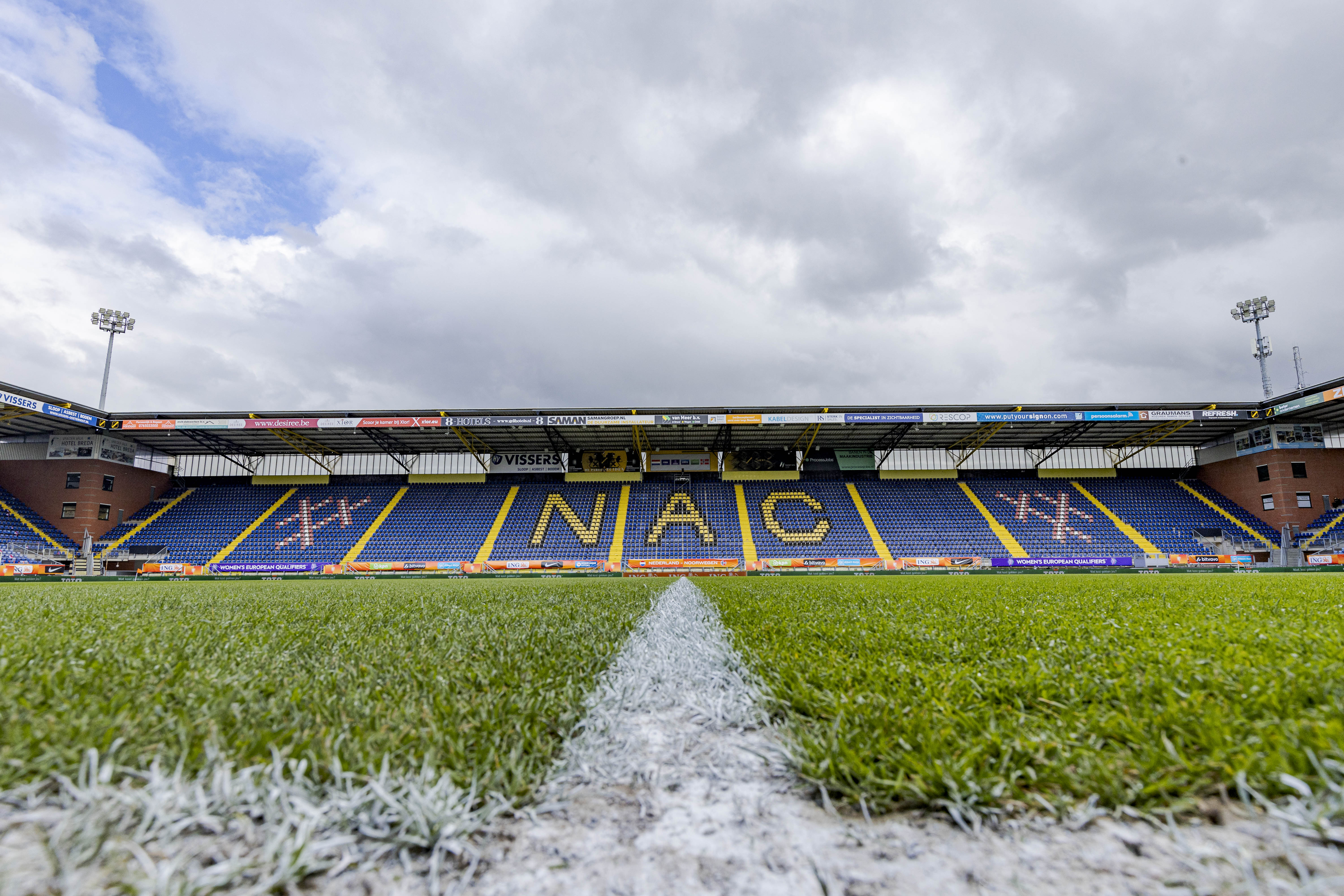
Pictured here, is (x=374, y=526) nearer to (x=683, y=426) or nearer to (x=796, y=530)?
(x=683, y=426)

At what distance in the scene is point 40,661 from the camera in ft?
5.81

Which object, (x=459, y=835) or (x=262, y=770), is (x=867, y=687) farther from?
(x=262, y=770)

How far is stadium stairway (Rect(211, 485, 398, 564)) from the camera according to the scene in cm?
2164

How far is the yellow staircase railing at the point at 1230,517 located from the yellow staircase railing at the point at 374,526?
1322 inches

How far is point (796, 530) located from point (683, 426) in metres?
6.12

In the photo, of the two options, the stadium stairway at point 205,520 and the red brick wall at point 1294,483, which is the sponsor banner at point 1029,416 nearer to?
the red brick wall at point 1294,483

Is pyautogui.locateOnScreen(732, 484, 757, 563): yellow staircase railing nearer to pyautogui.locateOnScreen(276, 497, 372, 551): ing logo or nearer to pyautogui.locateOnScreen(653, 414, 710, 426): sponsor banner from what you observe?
pyautogui.locateOnScreen(653, 414, 710, 426): sponsor banner

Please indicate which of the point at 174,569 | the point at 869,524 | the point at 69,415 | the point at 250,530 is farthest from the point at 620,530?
the point at 69,415

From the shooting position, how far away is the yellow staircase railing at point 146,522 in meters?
21.8

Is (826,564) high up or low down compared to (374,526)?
down

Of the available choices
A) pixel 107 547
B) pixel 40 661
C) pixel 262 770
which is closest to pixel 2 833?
pixel 262 770

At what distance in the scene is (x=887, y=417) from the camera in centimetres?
2177

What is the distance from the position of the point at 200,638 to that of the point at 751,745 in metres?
2.41

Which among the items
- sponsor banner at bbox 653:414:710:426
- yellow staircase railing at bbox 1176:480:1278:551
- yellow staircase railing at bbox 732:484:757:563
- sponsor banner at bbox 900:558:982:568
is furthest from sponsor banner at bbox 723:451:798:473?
yellow staircase railing at bbox 1176:480:1278:551
